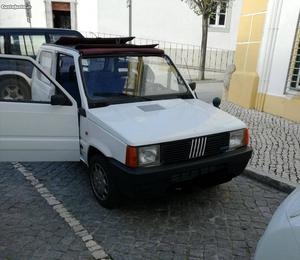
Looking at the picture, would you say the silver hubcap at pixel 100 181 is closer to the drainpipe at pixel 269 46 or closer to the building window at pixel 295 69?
the building window at pixel 295 69

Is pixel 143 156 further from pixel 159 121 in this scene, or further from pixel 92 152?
pixel 92 152

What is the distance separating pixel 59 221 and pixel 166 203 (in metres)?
1.23

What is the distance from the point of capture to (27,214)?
11.9 ft

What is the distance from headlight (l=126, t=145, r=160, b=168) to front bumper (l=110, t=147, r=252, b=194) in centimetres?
5

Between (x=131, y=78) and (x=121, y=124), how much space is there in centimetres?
104

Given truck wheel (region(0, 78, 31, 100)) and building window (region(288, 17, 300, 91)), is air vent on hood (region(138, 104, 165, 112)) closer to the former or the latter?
truck wheel (region(0, 78, 31, 100))

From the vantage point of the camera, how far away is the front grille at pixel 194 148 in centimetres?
322

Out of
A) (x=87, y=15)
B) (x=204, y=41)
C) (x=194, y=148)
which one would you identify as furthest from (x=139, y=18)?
(x=194, y=148)

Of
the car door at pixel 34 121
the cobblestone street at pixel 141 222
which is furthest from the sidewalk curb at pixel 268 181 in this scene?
the car door at pixel 34 121

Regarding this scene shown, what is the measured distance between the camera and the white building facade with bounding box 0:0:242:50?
60.7ft

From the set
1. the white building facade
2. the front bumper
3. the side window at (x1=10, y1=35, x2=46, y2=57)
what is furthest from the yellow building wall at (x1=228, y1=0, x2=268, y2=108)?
the white building facade

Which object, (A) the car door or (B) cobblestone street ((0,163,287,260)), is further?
(A) the car door

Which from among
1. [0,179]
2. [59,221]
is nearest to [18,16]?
[0,179]

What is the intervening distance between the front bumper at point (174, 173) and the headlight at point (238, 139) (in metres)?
0.07
